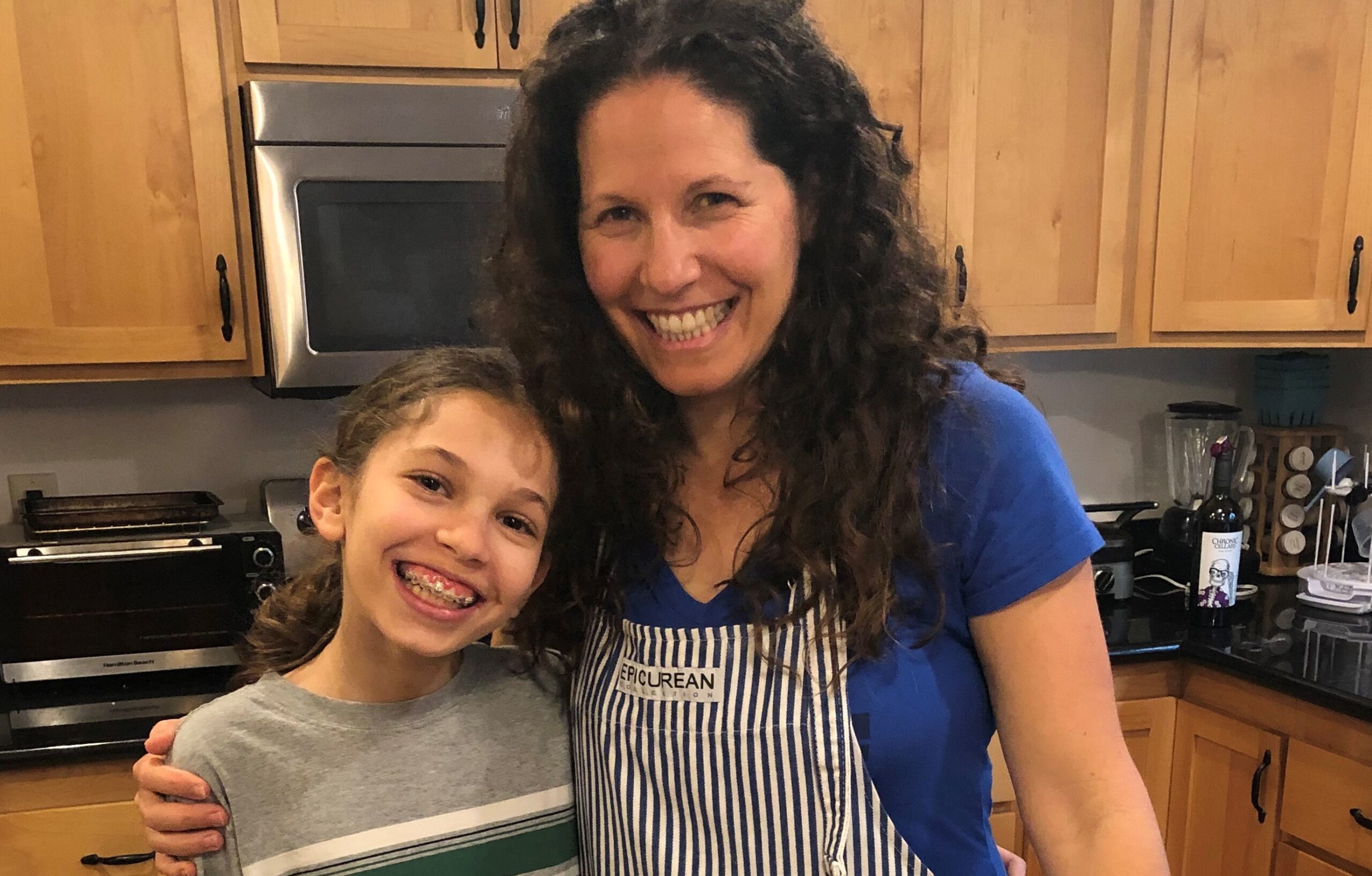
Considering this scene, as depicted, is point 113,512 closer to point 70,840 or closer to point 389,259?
point 70,840

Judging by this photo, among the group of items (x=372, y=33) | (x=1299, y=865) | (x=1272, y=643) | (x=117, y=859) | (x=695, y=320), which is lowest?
(x=1299, y=865)

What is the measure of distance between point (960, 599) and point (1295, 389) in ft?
5.68

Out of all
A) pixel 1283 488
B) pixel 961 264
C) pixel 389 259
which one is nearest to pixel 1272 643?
pixel 1283 488

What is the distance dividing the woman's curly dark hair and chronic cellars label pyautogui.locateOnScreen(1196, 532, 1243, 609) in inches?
45.1

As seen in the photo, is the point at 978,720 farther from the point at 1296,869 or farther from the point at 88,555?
the point at 88,555

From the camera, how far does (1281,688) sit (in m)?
1.57

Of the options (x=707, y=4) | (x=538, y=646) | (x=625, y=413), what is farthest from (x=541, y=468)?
(x=707, y=4)

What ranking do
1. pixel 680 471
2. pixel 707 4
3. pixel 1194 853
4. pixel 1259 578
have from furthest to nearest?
pixel 1259 578 < pixel 1194 853 < pixel 680 471 < pixel 707 4

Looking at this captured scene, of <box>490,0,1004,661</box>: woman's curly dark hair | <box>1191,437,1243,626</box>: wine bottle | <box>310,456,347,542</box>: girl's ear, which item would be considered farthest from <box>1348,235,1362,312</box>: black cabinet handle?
<box>310,456,347,542</box>: girl's ear

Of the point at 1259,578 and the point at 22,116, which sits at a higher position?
the point at 22,116

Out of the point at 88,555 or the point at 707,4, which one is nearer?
the point at 707,4

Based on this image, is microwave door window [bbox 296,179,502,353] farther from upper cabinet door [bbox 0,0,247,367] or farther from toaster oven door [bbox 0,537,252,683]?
toaster oven door [bbox 0,537,252,683]

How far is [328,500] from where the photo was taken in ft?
3.22

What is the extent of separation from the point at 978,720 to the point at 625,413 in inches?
17.4
